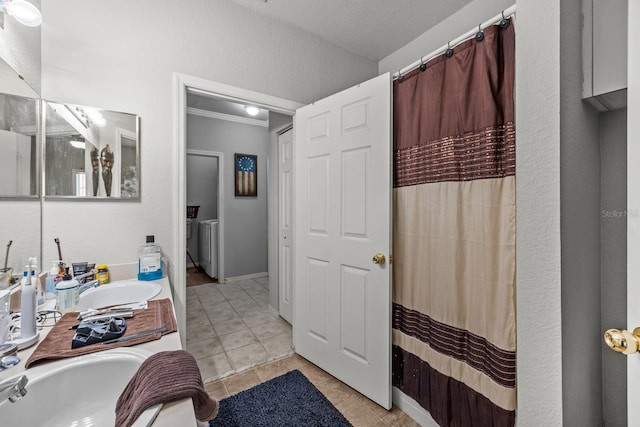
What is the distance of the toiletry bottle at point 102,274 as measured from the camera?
4.53ft

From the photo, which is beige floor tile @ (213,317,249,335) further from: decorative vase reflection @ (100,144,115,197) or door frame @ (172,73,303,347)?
decorative vase reflection @ (100,144,115,197)

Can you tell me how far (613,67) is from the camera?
78 centimetres

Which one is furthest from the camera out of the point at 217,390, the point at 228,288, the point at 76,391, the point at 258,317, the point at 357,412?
the point at 228,288

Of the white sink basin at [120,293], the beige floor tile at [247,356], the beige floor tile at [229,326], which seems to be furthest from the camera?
the beige floor tile at [229,326]

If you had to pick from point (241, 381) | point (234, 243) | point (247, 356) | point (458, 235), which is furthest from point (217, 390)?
point (234, 243)

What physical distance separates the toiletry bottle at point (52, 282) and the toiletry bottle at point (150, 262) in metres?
0.33

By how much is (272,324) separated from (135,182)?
6.19 feet

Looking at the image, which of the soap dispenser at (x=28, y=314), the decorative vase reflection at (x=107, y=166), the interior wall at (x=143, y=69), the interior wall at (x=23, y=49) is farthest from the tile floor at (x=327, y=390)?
the interior wall at (x=23, y=49)

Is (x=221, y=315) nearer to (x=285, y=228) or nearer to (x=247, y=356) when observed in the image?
(x=247, y=356)

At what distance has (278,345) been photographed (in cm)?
230

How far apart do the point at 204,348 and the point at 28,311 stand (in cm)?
162

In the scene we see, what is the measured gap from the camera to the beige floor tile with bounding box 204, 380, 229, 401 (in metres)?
1.68

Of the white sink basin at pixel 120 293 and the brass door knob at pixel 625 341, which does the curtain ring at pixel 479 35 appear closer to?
the brass door knob at pixel 625 341
